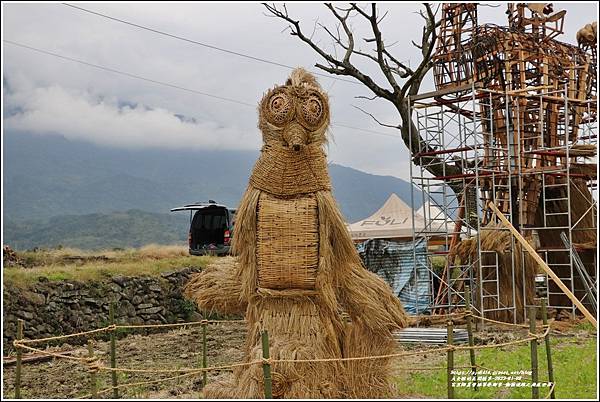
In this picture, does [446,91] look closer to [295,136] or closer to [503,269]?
[503,269]

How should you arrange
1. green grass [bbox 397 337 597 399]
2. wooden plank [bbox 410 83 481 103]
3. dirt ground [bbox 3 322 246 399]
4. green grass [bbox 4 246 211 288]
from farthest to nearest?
wooden plank [bbox 410 83 481 103], green grass [bbox 4 246 211 288], dirt ground [bbox 3 322 246 399], green grass [bbox 397 337 597 399]

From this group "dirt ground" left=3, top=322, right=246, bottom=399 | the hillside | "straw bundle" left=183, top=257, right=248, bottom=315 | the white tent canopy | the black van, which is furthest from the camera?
the hillside

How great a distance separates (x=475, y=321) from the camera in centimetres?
1291

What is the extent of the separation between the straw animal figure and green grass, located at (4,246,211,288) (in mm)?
6726

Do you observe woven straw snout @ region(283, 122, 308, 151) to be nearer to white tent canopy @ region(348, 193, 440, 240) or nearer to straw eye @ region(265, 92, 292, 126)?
straw eye @ region(265, 92, 292, 126)

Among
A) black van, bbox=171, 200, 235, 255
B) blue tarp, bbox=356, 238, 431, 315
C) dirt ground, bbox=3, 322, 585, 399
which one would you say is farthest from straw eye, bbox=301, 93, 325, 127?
black van, bbox=171, 200, 235, 255

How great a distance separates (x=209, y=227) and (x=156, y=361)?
20.9 feet

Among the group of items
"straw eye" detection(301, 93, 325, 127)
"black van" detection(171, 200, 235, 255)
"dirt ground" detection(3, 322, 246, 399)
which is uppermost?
"straw eye" detection(301, 93, 325, 127)

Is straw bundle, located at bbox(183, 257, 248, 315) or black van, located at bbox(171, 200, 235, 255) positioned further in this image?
black van, located at bbox(171, 200, 235, 255)

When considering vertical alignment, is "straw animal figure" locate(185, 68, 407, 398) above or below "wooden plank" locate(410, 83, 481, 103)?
below

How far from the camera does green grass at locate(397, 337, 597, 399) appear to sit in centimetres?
689

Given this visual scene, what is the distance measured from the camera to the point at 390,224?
21.2 metres

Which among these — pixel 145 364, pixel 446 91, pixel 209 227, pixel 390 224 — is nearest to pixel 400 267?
pixel 446 91

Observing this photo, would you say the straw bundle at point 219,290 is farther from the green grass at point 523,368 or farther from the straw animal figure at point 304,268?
the green grass at point 523,368
